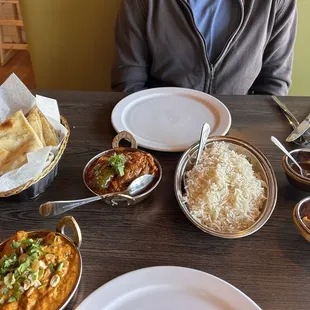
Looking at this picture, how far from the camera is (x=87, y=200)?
100 centimetres

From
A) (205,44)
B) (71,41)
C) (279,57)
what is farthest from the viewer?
(71,41)

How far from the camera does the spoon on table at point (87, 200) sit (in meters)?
0.97

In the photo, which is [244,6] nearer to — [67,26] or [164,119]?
[164,119]

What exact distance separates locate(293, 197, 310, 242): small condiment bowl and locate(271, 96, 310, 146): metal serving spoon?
344 mm

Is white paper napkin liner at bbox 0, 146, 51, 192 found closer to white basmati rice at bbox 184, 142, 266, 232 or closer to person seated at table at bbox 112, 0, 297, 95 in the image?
white basmati rice at bbox 184, 142, 266, 232

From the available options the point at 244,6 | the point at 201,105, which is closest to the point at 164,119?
the point at 201,105

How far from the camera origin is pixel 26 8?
1.99 meters

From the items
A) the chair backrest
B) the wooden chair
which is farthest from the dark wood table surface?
the wooden chair

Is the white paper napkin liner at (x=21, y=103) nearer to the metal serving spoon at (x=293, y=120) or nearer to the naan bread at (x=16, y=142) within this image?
the naan bread at (x=16, y=142)

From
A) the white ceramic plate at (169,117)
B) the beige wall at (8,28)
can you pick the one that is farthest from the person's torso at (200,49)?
the beige wall at (8,28)

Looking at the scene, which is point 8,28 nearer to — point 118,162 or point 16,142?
point 16,142

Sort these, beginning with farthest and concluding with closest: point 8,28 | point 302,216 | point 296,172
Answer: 1. point 8,28
2. point 296,172
3. point 302,216

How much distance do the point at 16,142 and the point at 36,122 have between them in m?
0.09

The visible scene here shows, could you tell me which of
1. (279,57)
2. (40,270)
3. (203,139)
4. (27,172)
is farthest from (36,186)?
(279,57)
